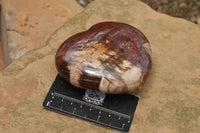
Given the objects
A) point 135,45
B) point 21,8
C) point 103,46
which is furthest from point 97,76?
point 21,8

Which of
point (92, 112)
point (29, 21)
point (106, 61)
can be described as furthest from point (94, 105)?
point (29, 21)

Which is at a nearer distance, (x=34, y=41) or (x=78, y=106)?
(x=78, y=106)

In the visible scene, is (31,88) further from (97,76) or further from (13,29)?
(13,29)

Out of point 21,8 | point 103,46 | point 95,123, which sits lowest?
point 95,123

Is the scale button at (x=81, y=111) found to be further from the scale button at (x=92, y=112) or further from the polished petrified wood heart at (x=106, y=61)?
the polished petrified wood heart at (x=106, y=61)

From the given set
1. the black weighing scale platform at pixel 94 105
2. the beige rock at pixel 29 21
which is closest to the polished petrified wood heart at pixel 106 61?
the black weighing scale platform at pixel 94 105
